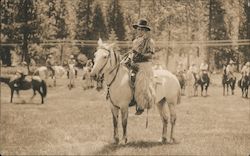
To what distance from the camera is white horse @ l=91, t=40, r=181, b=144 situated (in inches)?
291

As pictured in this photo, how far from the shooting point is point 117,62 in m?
7.59

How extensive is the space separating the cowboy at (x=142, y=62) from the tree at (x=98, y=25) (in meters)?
0.71

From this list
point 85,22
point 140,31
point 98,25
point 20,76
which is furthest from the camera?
point 20,76

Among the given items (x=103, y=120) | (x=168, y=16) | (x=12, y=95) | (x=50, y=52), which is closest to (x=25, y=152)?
(x=103, y=120)

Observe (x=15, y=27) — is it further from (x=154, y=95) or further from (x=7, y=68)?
(x=154, y=95)

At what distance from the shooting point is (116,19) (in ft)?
26.1

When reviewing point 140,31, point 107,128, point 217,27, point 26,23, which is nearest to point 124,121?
point 107,128

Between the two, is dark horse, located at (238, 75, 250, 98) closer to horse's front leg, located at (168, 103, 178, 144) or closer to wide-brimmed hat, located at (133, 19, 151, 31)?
horse's front leg, located at (168, 103, 178, 144)

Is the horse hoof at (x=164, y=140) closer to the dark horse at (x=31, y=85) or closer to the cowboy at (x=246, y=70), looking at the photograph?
the cowboy at (x=246, y=70)

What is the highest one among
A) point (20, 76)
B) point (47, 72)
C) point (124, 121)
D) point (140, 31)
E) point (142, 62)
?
point (140, 31)

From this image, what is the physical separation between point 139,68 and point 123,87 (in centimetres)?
36

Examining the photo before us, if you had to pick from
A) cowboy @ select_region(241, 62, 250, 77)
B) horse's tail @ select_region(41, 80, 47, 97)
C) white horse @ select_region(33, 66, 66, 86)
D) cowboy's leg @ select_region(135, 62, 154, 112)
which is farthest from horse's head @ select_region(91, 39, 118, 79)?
horse's tail @ select_region(41, 80, 47, 97)

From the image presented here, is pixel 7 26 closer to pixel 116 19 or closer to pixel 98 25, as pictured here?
pixel 98 25

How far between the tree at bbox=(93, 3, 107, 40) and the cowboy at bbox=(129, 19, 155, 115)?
0.71 m
